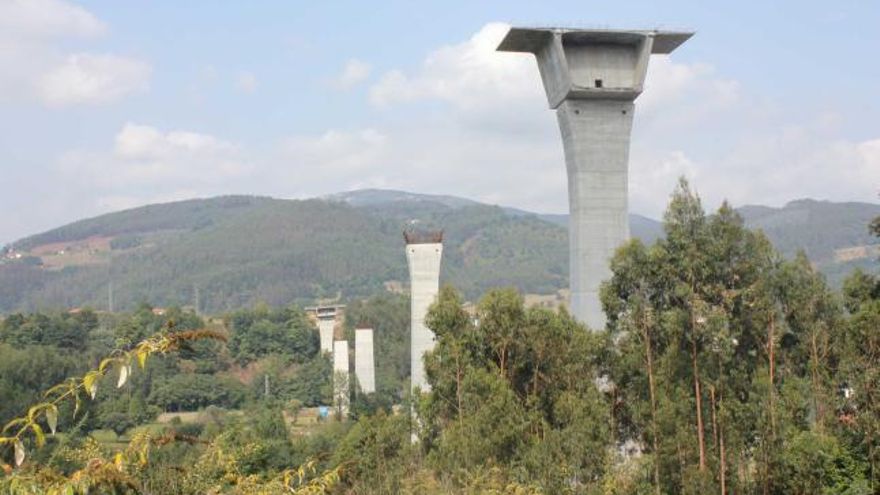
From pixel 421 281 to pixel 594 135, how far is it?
10.2 m

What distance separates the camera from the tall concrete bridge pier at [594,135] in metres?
23.2

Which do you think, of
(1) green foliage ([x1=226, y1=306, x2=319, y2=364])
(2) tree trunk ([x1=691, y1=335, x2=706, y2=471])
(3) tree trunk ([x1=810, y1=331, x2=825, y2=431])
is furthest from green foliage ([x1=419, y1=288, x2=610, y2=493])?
(1) green foliage ([x1=226, y1=306, x2=319, y2=364])

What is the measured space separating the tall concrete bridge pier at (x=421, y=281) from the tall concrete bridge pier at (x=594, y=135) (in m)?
8.64

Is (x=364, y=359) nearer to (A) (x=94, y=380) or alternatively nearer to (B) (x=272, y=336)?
(B) (x=272, y=336)

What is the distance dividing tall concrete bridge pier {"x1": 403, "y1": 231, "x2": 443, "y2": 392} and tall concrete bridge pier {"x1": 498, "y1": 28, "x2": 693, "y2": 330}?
8644mm

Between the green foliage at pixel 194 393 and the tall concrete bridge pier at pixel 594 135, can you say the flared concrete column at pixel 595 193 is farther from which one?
the green foliage at pixel 194 393

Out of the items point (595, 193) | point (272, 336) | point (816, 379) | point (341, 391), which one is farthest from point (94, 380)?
point (272, 336)

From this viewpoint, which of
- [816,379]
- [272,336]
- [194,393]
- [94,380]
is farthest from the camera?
[272,336]

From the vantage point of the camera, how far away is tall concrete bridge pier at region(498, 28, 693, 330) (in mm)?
23188

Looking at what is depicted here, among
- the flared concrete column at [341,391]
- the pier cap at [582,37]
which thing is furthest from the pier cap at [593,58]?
the flared concrete column at [341,391]

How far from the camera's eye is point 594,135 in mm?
23328

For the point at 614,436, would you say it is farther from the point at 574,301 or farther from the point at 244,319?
the point at 244,319

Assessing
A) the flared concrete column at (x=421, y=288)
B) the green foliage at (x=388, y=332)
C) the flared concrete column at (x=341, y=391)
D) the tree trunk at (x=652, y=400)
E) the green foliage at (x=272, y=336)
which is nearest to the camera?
the tree trunk at (x=652, y=400)

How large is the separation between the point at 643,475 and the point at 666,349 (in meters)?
2.12
